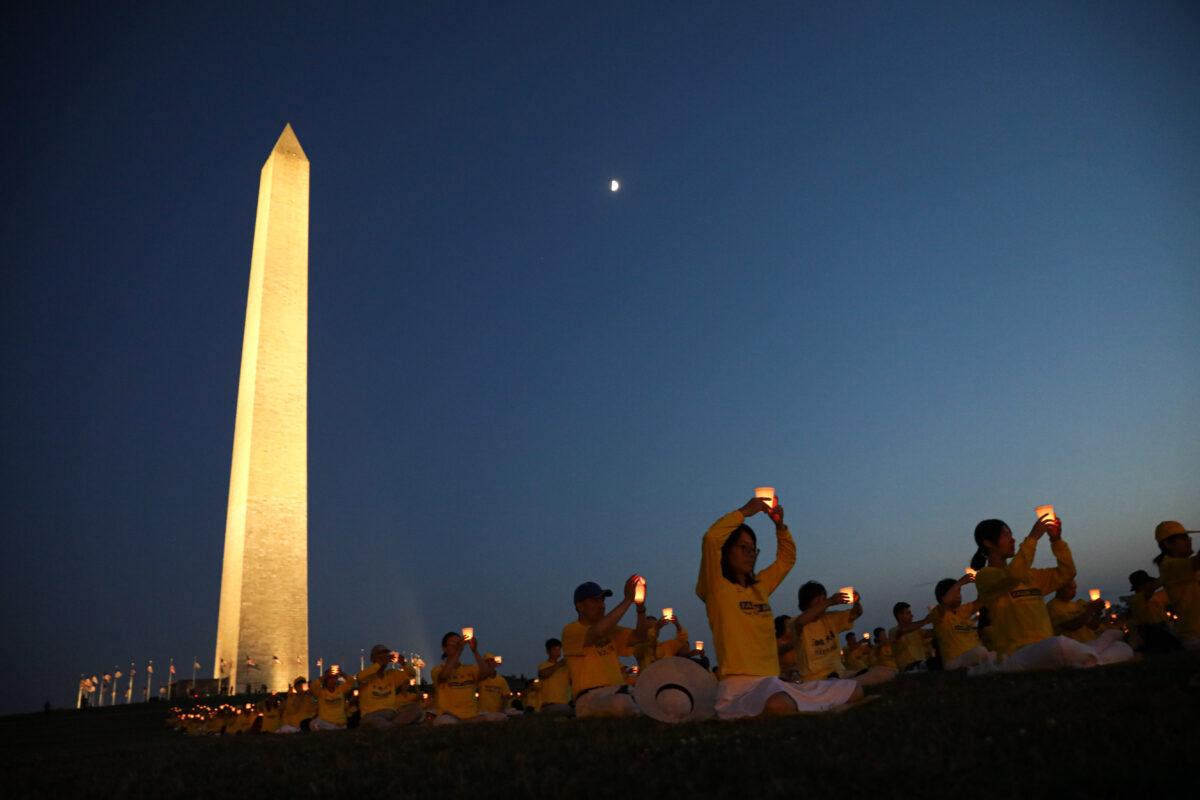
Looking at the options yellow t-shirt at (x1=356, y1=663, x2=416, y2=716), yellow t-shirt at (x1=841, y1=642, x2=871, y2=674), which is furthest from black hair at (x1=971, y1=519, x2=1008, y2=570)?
yellow t-shirt at (x1=841, y1=642, x2=871, y2=674)

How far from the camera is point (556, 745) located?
587 cm

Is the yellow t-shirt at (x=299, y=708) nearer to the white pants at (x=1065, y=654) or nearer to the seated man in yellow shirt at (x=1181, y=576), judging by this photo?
the white pants at (x=1065, y=654)

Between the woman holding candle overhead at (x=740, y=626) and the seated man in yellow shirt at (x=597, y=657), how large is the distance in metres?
1.75

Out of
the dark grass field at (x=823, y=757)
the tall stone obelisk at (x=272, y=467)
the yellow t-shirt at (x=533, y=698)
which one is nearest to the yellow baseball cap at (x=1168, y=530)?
the dark grass field at (x=823, y=757)

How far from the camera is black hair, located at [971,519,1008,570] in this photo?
8008 millimetres

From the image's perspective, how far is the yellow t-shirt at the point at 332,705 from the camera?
15305mm

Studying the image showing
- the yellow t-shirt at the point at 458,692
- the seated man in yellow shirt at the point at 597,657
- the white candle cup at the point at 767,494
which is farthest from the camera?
the yellow t-shirt at the point at 458,692

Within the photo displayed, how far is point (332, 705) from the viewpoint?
1542 centimetres

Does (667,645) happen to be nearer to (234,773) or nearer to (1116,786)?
(234,773)

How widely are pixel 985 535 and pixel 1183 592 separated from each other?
9.30 feet

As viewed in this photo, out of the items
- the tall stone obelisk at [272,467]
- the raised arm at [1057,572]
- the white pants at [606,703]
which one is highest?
the tall stone obelisk at [272,467]

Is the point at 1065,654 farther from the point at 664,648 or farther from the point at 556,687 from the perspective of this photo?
the point at 556,687

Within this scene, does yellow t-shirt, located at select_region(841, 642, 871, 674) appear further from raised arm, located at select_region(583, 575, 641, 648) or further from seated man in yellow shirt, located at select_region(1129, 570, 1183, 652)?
raised arm, located at select_region(583, 575, 641, 648)

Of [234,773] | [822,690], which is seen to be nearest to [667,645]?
[822,690]
